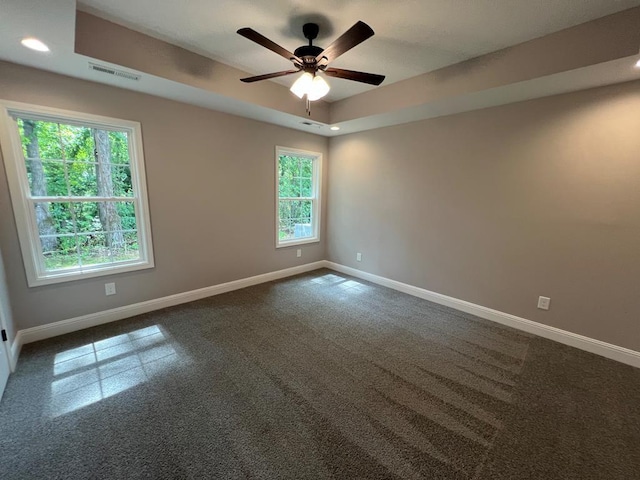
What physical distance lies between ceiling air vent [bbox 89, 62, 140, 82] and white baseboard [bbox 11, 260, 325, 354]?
2.27 m

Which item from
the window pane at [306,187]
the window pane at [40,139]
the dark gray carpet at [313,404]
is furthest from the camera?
the window pane at [306,187]

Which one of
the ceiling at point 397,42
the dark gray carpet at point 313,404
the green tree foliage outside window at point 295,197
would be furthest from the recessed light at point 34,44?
the green tree foliage outside window at point 295,197

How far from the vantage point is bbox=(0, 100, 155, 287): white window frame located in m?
2.19

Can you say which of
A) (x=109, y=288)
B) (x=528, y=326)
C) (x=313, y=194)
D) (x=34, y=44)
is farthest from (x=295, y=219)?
(x=528, y=326)

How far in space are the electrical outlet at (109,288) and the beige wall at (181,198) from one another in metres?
0.04

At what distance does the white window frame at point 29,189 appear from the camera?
219 cm

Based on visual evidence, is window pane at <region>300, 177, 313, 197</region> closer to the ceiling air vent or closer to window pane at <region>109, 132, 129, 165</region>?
window pane at <region>109, 132, 129, 165</region>

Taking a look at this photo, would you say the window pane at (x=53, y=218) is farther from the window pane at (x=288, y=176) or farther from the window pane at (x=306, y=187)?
the window pane at (x=306, y=187)

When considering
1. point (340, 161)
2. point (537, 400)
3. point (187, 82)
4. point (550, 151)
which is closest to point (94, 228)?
point (187, 82)

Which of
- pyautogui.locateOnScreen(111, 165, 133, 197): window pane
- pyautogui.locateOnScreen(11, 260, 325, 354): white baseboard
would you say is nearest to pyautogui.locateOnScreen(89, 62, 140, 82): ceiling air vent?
pyautogui.locateOnScreen(111, 165, 133, 197): window pane

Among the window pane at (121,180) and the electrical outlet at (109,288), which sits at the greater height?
the window pane at (121,180)

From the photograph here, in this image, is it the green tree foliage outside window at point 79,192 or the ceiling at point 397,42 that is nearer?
the ceiling at point 397,42

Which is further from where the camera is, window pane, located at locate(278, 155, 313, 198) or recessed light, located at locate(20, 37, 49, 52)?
window pane, located at locate(278, 155, 313, 198)

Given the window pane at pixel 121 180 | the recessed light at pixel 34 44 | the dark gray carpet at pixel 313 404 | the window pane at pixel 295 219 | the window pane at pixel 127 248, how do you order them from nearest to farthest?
the dark gray carpet at pixel 313 404 < the recessed light at pixel 34 44 < the window pane at pixel 121 180 < the window pane at pixel 127 248 < the window pane at pixel 295 219
